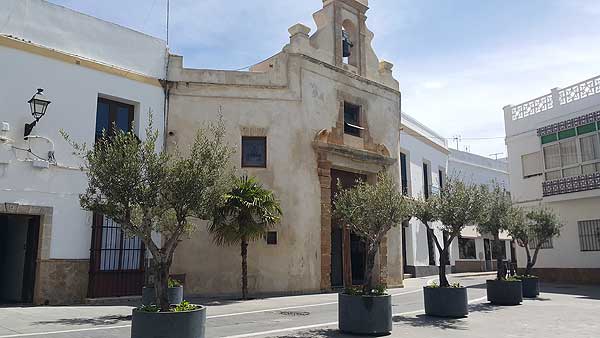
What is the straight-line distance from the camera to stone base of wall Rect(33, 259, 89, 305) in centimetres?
1202

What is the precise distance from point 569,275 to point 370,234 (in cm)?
1606

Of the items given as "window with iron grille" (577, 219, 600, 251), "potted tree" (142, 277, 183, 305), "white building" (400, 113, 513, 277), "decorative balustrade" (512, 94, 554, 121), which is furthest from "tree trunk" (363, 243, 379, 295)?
"decorative balustrade" (512, 94, 554, 121)

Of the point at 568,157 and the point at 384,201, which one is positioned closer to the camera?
the point at 384,201

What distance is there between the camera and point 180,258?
14.5m

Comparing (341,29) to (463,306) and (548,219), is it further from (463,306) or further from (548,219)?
(463,306)

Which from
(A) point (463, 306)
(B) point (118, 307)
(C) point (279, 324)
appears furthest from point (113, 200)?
(A) point (463, 306)

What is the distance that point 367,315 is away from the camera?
28.0 ft

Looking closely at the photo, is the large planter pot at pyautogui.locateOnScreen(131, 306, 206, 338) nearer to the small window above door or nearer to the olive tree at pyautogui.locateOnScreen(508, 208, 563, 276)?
the small window above door

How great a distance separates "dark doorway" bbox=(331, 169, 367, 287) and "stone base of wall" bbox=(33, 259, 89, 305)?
27.0 ft

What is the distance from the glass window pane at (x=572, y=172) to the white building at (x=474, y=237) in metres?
6.66

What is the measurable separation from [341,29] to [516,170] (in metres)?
12.0

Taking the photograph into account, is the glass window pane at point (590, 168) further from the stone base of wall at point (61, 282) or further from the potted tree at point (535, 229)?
the stone base of wall at point (61, 282)

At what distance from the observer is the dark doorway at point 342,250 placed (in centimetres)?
1750

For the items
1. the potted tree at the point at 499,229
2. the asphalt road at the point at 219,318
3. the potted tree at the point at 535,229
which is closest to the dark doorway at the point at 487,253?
the potted tree at the point at 535,229
